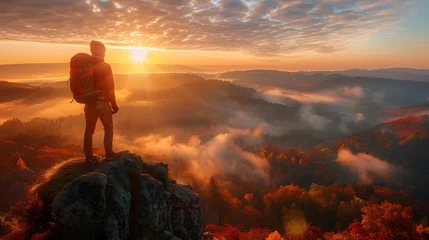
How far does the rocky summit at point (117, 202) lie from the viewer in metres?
8.82

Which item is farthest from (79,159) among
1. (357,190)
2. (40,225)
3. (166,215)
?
(357,190)

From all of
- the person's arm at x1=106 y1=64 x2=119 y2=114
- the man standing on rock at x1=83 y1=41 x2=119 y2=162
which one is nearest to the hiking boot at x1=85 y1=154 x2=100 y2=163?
the man standing on rock at x1=83 y1=41 x2=119 y2=162

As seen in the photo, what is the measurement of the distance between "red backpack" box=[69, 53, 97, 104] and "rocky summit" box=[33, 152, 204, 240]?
10.5 ft

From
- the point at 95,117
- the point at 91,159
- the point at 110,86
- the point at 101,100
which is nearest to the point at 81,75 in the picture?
the point at 110,86

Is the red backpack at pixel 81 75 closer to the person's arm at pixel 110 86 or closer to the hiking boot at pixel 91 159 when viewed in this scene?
the person's arm at pixel 110 86

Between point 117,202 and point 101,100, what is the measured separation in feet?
13.7

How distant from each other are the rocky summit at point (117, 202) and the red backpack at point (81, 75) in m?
3.20

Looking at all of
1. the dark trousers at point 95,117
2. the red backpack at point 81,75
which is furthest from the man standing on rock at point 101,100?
the red backpack at point 81,75

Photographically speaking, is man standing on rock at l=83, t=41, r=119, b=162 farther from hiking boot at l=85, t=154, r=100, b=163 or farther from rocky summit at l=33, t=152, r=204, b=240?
rocky summit at l=33, t=152, r=204, b=240

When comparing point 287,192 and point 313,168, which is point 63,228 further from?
point 313,168

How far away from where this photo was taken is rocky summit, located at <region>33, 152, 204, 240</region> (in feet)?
28.9

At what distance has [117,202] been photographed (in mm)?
10008

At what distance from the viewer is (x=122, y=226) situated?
9.85 meters

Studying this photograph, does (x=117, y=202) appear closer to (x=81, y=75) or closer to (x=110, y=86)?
(x=110, y=86)
